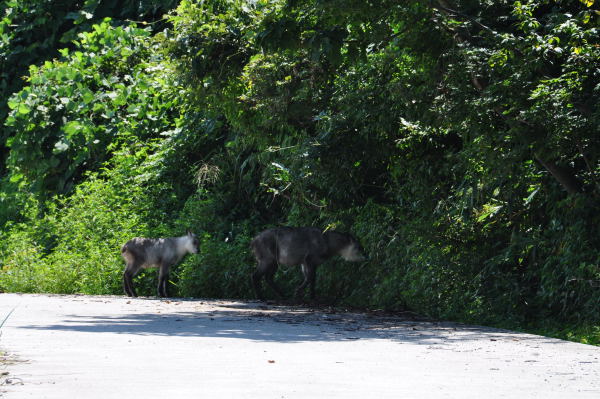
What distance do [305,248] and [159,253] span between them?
3.35 m

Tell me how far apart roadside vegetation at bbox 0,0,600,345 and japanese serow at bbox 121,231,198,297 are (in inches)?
14.0

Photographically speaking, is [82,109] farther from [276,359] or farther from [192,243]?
[276,359]

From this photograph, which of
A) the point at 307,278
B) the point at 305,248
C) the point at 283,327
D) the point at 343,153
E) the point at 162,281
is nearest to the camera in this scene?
the point at 283,327

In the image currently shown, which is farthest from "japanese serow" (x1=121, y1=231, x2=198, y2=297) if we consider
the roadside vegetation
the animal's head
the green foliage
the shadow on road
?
the green foliage

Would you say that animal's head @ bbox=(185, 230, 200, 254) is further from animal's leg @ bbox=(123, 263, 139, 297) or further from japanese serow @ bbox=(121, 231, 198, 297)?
animal's leg @ bbox=(123, 263, 139, 297)

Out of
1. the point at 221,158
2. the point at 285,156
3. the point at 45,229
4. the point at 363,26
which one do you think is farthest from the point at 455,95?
the point at 45,229

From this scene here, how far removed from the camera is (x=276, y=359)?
9.30 m

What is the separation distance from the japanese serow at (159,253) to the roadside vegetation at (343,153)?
14.0 inches

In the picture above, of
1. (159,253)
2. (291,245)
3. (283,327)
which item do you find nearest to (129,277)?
(159,253)

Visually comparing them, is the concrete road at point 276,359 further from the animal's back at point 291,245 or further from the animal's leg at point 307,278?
the animal's leg at point 307,278

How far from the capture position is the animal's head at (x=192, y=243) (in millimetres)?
20156

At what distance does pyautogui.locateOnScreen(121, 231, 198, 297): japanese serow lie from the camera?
20109mm

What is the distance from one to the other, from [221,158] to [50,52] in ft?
37.4

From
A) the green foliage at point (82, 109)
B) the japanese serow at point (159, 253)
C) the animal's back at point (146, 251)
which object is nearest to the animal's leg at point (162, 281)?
the japanese serow at point (159, 253)
